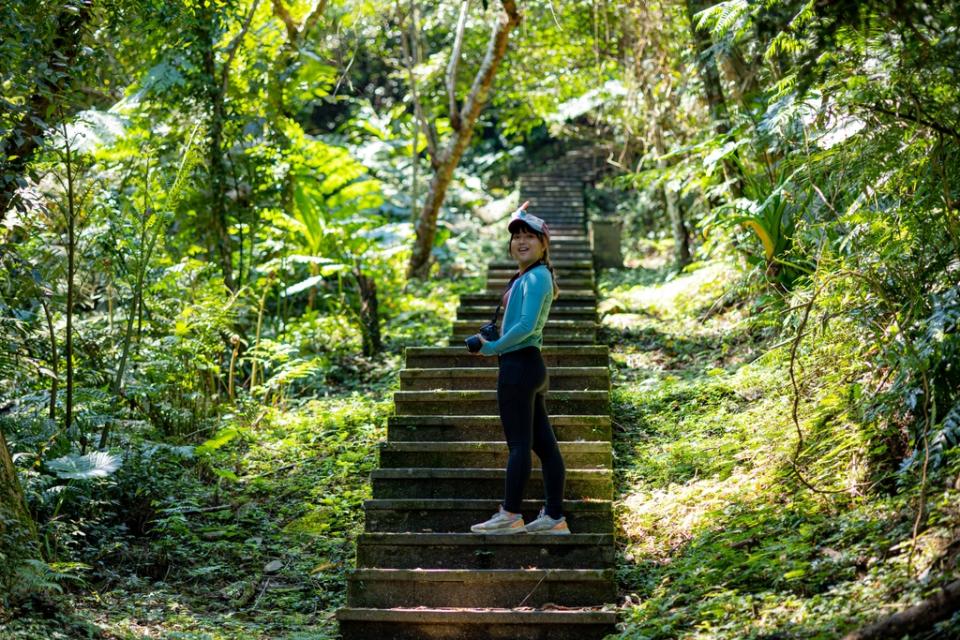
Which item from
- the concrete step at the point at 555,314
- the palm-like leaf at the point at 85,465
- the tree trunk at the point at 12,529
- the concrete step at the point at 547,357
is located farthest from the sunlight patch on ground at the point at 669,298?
the tree trunk at the point at 12,529

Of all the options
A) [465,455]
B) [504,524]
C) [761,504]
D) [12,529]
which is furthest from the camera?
[465,455]

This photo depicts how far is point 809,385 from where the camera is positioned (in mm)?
5844

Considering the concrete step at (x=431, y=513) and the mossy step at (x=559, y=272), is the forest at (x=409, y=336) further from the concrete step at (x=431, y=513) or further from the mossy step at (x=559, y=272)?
the mossy step at (x=559, y=272)

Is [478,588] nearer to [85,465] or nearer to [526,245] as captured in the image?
[526,245]

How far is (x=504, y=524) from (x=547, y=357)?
83.5 inches

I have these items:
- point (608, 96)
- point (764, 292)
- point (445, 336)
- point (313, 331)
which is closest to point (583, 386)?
point (764, 292)

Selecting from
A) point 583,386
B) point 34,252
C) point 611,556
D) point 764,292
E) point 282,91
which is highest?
point 282,91

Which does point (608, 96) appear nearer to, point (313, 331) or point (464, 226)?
point (464, 226)

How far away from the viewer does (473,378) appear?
665 centimetres

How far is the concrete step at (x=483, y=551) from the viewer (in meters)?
5.00

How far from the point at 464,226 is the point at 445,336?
685cm

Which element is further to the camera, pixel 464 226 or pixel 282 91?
pixel 464 226

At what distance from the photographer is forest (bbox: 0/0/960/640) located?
441 cm

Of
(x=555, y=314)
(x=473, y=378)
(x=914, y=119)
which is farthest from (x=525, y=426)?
(x=555, y=314)
